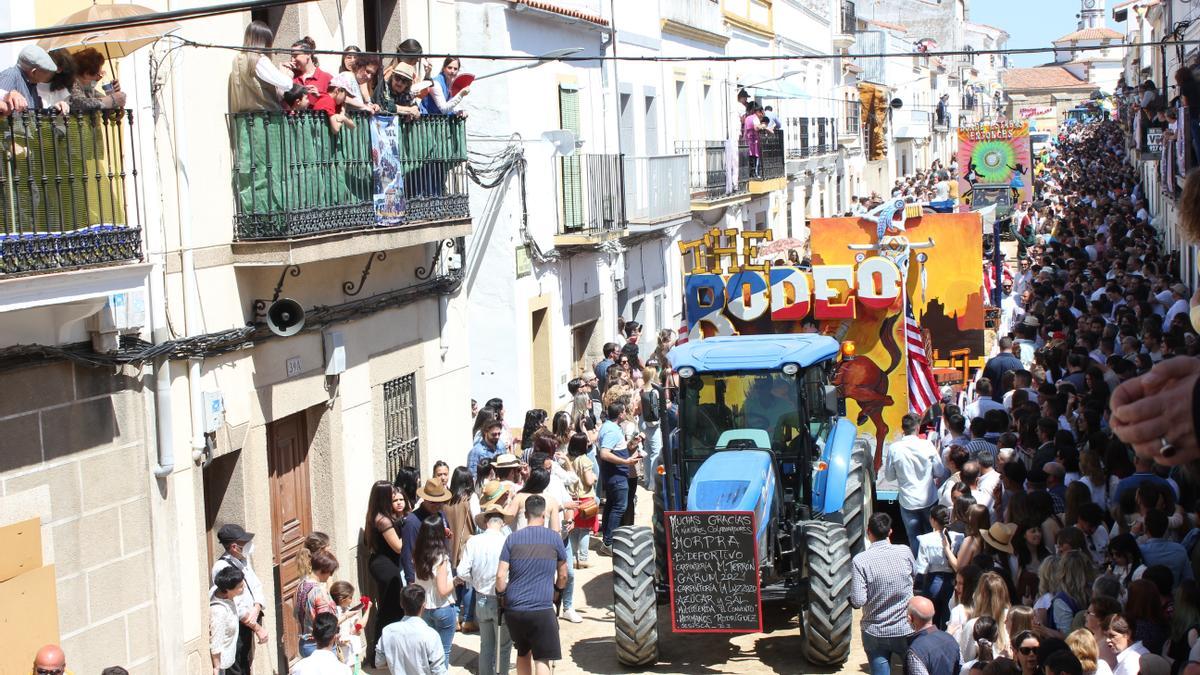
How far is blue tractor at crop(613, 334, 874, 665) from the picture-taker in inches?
427

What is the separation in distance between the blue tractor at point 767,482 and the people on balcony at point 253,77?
3596 mm

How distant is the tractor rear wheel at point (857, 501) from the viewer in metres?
12.0

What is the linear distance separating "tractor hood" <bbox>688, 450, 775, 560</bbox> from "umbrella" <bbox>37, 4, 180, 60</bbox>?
185 inches

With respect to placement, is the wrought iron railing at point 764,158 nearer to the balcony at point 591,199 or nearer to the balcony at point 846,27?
the balcony at point 591,199

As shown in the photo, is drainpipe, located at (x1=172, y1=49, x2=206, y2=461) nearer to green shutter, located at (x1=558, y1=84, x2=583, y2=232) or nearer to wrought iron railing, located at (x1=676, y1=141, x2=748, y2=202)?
green shutter, located at (x1=558, y1=84, x2=583, y2=232)

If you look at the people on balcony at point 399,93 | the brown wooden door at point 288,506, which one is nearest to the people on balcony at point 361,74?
the people on balcony at point 399,93

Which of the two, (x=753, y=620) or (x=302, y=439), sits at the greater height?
(x=302, y=439)

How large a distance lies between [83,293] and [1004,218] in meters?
29.4

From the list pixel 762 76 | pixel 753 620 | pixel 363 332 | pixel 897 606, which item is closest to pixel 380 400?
pixel 363 332

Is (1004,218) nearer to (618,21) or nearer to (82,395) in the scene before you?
(618,21)

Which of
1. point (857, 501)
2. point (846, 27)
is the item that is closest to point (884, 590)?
point (857, 501)

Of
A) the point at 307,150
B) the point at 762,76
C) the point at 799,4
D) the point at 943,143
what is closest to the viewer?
the point at 307,150

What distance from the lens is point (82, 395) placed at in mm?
9102

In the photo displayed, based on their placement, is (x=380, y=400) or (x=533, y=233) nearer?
(x=380, y=400)
